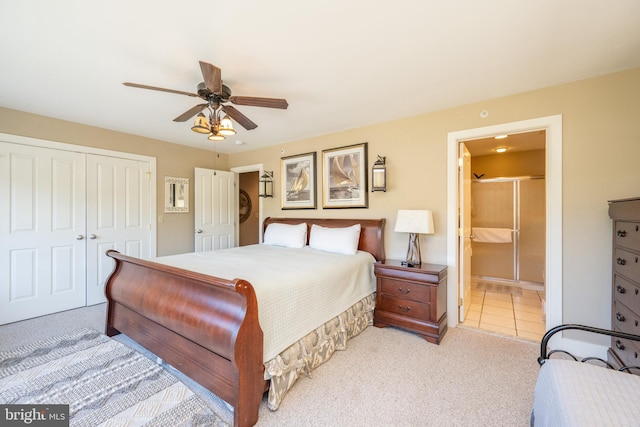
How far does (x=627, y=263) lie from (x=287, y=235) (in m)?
3.23

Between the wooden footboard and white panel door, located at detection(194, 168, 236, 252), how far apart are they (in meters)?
2.29

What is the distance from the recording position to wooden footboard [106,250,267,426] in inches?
59.2

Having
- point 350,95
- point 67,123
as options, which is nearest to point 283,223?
point 350,95

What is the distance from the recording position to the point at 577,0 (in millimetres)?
1437

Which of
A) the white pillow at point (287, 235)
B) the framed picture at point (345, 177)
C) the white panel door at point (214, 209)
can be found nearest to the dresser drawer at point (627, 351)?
the framed picture at point (345, 177)

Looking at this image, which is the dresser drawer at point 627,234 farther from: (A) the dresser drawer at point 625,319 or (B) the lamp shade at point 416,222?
(B) the lamp shade at point 416,222

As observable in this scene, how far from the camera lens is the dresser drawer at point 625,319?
172cm

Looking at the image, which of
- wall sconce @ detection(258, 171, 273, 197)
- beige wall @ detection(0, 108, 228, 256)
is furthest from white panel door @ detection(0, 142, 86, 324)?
wall sconce @ detection(258, 171, 273, 197)

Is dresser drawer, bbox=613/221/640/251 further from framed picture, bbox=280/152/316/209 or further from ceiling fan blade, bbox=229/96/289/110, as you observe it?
framed picture, bbox=280/152/316/209

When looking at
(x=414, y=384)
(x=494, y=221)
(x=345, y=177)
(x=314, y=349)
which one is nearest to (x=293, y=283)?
(x=314, y=349)

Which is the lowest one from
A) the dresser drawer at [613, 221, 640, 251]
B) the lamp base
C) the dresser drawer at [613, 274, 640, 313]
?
the dresser drawer at [613, 274, 640, 313]

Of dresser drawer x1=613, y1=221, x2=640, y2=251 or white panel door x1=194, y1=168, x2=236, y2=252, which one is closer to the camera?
dresser drawer x1=613, y1=221, x2=640, y2=251

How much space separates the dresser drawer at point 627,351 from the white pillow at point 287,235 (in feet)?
9.87

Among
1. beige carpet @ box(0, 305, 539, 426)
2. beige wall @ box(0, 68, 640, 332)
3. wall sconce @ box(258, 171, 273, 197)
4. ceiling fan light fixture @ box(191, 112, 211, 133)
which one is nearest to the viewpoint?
beige carpet @ box(0, 305, 539, 426)
